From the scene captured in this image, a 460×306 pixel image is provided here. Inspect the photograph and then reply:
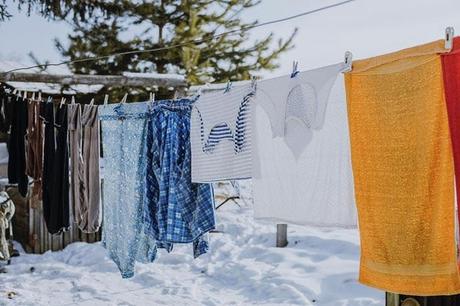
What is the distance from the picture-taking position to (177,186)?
396 cm

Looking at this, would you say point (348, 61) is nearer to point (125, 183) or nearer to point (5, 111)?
point (125, 183)

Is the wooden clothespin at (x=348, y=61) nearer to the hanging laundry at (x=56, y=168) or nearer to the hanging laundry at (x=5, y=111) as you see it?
the hanging laundry at (x=56, y=168)

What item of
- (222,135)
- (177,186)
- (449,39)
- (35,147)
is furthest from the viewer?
(35,147)

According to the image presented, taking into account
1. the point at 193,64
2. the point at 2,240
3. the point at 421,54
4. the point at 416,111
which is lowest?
the point at 2,240

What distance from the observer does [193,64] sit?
1326 cm

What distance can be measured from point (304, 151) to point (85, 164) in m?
2.54

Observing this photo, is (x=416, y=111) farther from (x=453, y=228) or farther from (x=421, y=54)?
(x=453, y=228)

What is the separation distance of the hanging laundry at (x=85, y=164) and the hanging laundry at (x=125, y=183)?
0.19 m

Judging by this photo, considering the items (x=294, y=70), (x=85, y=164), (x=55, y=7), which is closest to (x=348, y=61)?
(x=294, y=70)

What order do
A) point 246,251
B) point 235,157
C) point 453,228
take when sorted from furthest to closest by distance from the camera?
point 246,251
point 235,157
point 453,228

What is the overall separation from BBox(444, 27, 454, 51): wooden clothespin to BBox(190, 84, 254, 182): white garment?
137 cm

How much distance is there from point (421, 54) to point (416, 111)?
0.26m

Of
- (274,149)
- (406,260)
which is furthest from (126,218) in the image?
(406,260)

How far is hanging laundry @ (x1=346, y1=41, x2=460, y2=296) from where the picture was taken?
2.32 m
